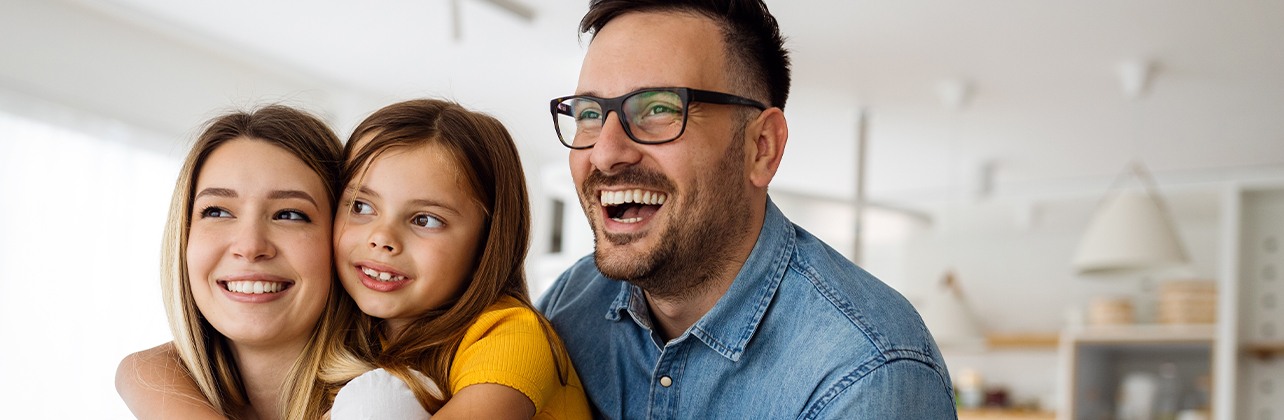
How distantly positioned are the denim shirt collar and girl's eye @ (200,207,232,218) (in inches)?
23.9

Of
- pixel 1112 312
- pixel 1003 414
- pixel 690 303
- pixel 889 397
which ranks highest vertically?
pixel 1112 312

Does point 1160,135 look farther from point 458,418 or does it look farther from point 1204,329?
point 458,418

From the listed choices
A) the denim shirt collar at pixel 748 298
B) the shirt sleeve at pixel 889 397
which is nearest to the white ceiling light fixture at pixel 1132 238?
the denim shirt collar at pixel 748 298

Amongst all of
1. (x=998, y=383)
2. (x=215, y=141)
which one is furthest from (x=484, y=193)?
(x=998, y=383)

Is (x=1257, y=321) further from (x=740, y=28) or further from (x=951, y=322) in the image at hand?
(x=740, y=28)

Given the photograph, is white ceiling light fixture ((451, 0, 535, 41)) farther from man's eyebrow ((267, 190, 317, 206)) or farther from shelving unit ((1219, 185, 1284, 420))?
shelving unit ((1219, 185, 1284, 420))

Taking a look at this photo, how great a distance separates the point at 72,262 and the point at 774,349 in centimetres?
380

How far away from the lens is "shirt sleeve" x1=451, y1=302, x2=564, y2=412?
142 centimetres

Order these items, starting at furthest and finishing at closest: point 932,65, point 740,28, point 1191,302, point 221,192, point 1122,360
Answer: point 1122,360
point 1191,302
point 932,65
point 740,28
point 221,192

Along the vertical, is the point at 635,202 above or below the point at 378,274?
above

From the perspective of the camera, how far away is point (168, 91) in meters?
5.03

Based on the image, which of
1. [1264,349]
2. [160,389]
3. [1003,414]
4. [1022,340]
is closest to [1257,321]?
[1264,349]

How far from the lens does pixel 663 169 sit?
165 centimetres

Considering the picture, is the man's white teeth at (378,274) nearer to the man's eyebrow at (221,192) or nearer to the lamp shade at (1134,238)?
the man's eyebrow at (221,192)
